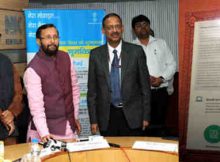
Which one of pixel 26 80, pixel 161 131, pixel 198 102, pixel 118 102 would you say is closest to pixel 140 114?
pixel 118 102

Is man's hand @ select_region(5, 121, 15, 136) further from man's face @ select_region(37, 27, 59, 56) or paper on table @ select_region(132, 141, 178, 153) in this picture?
paper on table @ select_region(132, 141, 178, 153)

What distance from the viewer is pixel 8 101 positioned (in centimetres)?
243

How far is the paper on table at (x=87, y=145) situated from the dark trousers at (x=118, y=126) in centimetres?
60

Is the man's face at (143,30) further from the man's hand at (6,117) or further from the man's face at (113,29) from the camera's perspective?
the man's hand at (6,117)

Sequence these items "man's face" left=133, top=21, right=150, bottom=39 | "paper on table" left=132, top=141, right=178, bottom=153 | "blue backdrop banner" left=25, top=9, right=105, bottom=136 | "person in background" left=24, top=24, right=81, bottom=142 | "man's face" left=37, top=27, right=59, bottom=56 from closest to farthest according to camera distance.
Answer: "paper on table" left=132, top=141, right=178, bottom=153 → "person in background" left=24, top=24, right=81, bottom=142 → "man's face" left=37, top=27, right=59, bottom=56 → "man's face" left=133, top=21, right=150, bottom=39 → "blue backdrop banner" left=25, top=9, right=105, bottom=136

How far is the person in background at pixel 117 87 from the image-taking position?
249cm

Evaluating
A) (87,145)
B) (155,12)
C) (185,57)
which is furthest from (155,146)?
(155,12)

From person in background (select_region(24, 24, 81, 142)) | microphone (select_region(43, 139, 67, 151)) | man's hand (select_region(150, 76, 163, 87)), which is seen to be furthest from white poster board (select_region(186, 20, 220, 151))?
man's hand (select_region(150, 76, 163, 87))

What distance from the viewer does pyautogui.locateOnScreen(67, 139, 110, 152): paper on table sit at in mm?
1778

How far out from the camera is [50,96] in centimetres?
235

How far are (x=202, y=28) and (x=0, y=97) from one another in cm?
205

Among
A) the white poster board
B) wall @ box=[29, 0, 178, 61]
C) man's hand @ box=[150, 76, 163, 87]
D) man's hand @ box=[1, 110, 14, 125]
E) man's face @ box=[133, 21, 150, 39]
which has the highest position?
wall @ box=[29, 0, 178, 61]

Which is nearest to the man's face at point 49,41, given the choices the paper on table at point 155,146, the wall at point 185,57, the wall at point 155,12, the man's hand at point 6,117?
the man's hand at point 6,117

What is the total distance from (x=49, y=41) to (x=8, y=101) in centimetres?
49
